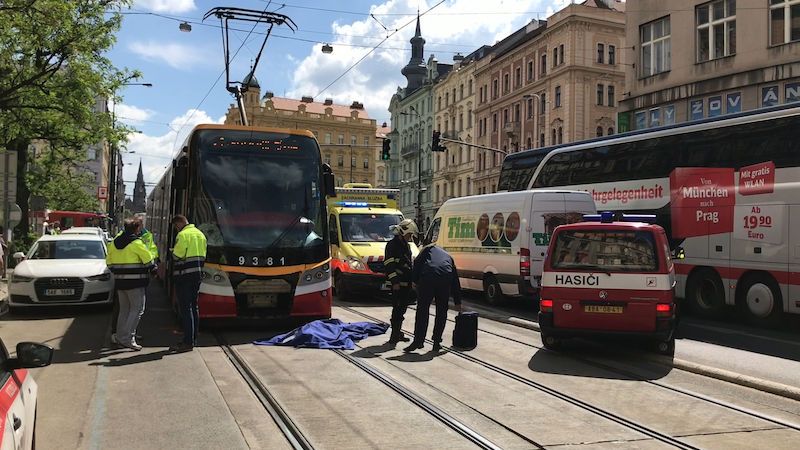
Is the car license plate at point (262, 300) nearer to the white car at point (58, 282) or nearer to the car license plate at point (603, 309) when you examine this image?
the white car at point (58, 282)

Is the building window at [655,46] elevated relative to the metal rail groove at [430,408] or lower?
elevated

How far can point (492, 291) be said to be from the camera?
15.5 metres

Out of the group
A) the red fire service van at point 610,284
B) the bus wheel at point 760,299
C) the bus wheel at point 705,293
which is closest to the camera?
the red fire service van at point 610,284

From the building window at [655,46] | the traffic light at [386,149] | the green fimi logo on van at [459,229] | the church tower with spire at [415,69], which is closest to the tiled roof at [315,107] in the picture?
the church tower with spire at [415,69]

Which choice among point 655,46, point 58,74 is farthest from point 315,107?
point 58,74

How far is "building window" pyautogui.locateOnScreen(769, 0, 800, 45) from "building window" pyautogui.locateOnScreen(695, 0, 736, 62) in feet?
5.02

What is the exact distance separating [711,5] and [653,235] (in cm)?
2144

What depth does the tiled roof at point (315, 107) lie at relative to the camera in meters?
106

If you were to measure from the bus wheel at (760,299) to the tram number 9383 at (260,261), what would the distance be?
29.3ft

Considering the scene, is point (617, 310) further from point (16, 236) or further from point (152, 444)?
point (16, 236)

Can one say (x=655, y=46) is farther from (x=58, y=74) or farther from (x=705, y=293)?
(x=58, y=74)

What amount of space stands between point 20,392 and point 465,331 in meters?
6.70

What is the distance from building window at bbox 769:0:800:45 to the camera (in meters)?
22.9

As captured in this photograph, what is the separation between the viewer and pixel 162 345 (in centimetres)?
919
